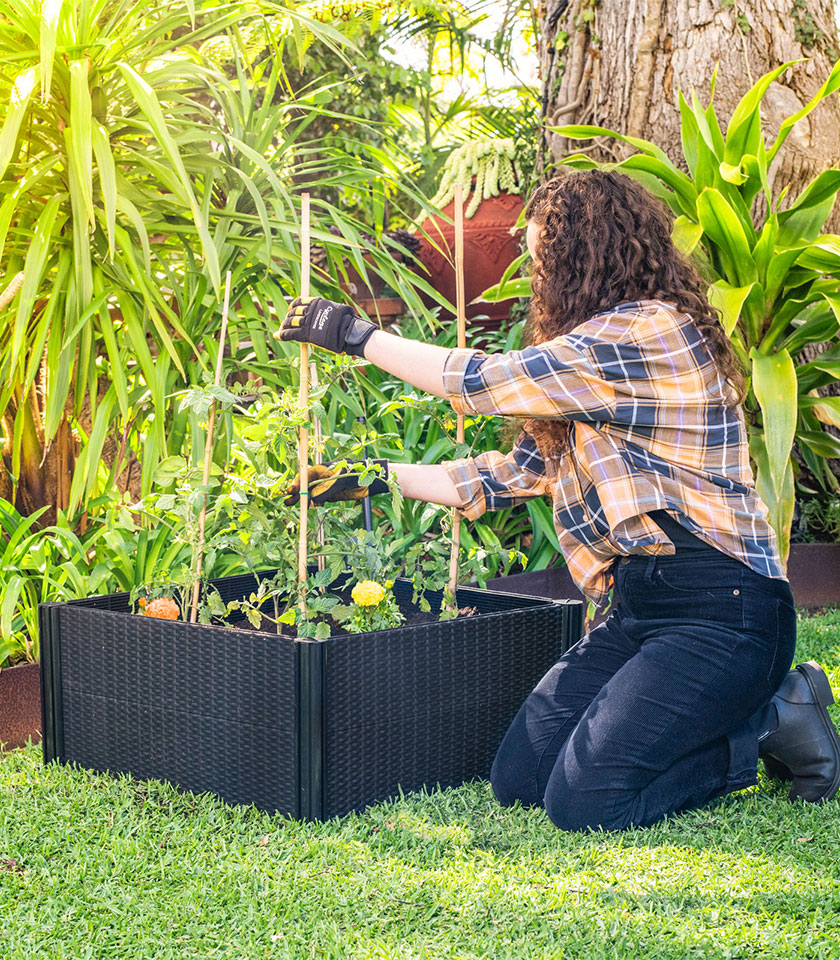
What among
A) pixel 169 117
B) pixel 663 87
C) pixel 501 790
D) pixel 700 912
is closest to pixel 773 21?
pixel 663 87

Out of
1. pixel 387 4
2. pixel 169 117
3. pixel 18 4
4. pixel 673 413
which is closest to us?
pixel 673 413

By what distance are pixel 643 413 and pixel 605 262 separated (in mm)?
297

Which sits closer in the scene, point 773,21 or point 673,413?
point 673,413

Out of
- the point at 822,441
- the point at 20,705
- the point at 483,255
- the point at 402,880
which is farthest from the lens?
the point at 483,255

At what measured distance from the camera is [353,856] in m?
1.58

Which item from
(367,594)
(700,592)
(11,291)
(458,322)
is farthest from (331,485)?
(11,291)

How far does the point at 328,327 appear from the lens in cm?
177

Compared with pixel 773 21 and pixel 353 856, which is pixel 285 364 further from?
pixel 773 21

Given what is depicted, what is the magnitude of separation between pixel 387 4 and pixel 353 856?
183 inches

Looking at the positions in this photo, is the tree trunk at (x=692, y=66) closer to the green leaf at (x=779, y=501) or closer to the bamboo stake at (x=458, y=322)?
the green leaf at (x=779, y=501)

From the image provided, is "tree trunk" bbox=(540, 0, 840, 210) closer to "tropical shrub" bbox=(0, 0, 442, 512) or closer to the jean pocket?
"tropical shrub" bbox=(0, 0, 442, 512)

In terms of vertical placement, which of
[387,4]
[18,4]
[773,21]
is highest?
[387,4]

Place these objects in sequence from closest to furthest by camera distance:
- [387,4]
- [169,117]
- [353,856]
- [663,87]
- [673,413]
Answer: [353,856] < [673,413] < [169,117] < [663,87] < [387,4]

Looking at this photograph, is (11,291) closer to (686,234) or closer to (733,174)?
(686,234)
